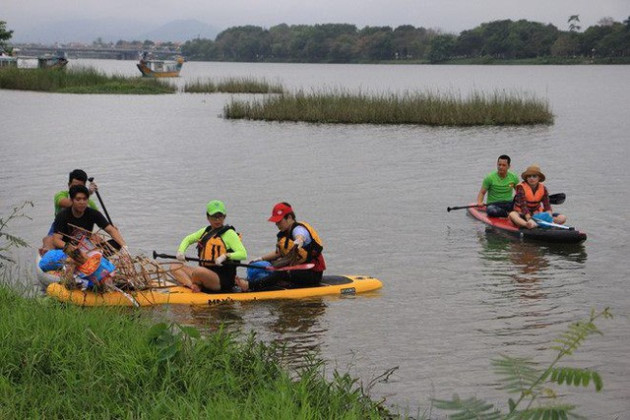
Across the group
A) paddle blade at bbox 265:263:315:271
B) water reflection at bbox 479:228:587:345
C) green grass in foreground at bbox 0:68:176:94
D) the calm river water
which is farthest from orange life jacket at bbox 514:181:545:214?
green grass in foreground at bbox 0:68:176:94

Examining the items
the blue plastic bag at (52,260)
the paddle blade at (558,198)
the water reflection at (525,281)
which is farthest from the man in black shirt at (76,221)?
the paddle blade at (558,198)

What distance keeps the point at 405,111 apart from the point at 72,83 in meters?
29.1

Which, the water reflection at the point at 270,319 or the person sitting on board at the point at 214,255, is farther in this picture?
Answer: the person sitting on board at the point at 214,255

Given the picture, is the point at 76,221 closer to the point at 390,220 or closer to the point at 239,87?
the point at 390,220

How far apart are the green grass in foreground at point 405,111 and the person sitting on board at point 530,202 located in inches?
829

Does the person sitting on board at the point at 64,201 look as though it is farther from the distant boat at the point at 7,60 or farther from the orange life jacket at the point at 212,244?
the distant boat at the point at 7,60

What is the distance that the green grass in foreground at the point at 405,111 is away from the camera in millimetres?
37062

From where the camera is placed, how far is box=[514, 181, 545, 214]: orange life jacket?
15.9 metres

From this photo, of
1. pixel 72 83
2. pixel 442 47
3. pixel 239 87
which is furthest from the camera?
pixel 442 47

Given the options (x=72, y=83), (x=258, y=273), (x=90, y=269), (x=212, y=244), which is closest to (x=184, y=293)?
(x=212, y=244)

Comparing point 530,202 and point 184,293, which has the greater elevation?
point 530,202

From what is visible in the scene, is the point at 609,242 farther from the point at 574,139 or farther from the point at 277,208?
the point at 574,139

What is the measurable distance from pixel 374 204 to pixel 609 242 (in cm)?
584

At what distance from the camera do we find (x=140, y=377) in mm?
6922
